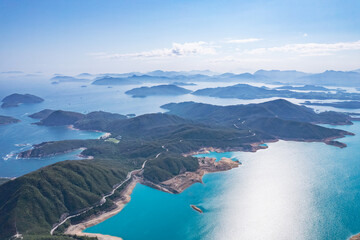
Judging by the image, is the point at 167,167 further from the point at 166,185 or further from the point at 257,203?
the point at 257,203

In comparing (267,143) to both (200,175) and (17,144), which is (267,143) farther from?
(17,144)

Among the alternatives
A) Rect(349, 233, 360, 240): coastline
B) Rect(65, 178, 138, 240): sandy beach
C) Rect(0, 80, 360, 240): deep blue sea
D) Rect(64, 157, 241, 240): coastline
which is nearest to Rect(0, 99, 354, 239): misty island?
Rect(64, 157, 241, 240): coastline

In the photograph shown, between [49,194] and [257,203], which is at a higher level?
[49,194]

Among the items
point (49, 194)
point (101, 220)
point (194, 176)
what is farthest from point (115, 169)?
point (194, 176)

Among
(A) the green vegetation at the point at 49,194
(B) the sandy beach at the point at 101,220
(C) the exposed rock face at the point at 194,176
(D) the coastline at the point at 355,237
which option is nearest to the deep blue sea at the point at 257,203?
(D) the coastline at the point at 355,237

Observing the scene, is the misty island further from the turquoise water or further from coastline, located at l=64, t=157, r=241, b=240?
the turquoise water

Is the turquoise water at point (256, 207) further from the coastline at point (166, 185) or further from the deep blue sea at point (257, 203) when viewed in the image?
the coastline at point (166, 185)

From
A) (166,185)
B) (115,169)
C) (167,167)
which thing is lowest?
(166,185)
